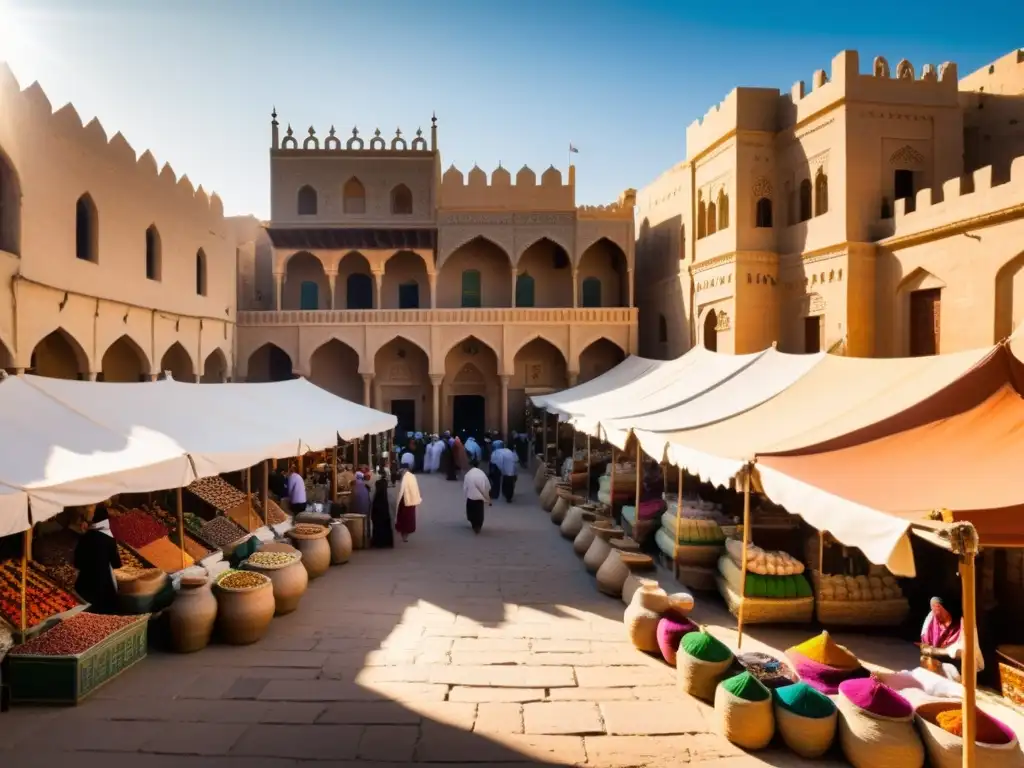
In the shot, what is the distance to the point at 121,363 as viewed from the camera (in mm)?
17797

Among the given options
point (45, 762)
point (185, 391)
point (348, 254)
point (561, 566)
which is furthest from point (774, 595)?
point (348, 254)

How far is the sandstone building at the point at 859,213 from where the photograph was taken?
1219 cm

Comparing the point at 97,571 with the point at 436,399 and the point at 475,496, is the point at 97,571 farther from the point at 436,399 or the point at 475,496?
the point at 436,399

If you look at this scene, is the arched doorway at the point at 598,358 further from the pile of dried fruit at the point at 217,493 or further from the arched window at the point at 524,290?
the pile of dried fruit at the point at 217,493

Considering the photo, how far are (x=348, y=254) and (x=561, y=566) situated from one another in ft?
54.5

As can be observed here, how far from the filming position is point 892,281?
14.2m

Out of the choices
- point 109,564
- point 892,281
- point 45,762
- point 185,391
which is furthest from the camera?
point 892,281

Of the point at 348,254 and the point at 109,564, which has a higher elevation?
the point at 348,254

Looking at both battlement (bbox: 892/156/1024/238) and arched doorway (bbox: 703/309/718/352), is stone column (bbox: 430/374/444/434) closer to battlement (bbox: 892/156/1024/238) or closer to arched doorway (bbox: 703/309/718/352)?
arched doorway (bbox: 703/309/718/352)

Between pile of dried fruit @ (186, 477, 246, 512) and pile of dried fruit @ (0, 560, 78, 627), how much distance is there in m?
3.11

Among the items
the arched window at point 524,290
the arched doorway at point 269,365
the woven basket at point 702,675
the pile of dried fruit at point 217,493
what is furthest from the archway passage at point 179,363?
the woven basket at point 702,675

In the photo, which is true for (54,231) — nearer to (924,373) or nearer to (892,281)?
(924,373)

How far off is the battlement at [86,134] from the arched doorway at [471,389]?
8.85m

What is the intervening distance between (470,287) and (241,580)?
59.4ft
